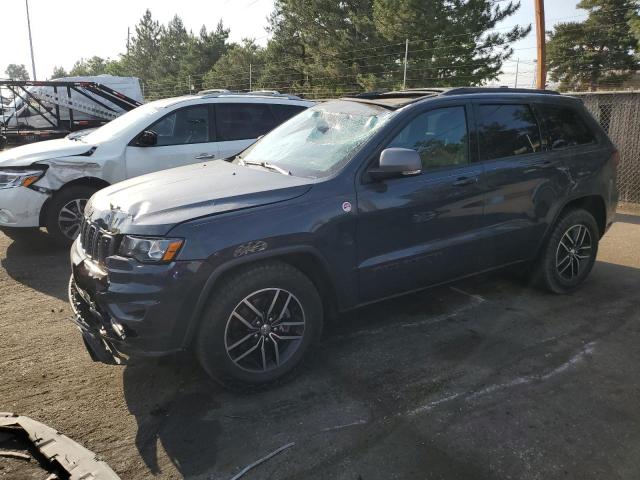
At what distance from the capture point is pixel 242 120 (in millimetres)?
6789

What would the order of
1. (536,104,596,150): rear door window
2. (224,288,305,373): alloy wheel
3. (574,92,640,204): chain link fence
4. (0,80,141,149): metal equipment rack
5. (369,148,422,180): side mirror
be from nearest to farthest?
(224,288,305,373): alloy wheel → (369,148,422,180): side mirror → (536,104,596,150): rear door window → (574,92,640,204): chain link fence → (0,80,141,149): metal equipment rack

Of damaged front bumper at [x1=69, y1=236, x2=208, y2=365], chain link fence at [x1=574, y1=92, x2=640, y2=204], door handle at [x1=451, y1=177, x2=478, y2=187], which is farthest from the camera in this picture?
chain link fence at [x1=574, y1=92, x2=640, y2=204]

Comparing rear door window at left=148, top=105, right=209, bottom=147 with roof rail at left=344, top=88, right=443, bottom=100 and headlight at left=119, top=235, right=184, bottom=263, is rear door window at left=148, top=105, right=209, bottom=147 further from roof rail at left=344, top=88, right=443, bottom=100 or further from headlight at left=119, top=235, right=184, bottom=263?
headlight at left=119, top=235, right=184, bottom=263

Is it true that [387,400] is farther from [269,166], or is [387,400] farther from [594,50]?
[594,50]

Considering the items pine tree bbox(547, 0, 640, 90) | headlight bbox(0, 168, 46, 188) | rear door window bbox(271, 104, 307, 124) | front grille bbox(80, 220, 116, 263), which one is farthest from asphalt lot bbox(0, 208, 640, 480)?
pine tree bbox(547, 0, 640, 90)

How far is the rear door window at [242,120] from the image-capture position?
21.8 ft

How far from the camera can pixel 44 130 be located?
44.7ft

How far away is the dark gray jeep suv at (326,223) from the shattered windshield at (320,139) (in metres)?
0.02

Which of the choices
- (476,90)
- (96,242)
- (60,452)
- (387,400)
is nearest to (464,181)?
(476,90)

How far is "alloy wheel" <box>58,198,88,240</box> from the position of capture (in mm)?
5793

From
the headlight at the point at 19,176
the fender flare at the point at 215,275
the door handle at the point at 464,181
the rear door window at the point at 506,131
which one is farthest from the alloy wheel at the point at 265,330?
the headlight at the point at 19,176

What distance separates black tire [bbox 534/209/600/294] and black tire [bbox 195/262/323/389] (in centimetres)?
241

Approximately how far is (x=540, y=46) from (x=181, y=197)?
365 inches

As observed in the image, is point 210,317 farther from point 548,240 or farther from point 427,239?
point 548,240
